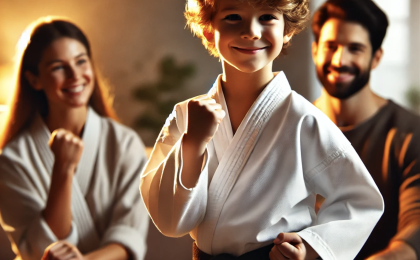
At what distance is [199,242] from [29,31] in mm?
1047

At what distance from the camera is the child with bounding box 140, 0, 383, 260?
75cm

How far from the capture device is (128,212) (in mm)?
1473

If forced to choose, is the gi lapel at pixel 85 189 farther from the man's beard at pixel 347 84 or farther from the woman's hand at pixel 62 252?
the man's beard at pixel 347 84

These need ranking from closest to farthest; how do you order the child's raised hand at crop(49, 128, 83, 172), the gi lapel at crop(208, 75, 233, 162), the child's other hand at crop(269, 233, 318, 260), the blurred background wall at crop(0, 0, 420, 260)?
the child's other hand at crop(269, 233, 318, 260) < the gi lapel at crop(208, 75, 233, 162) < the child's raised hand at crop(49, 128, 83, 172) < the blurred background wall at crop(0, 0, 420, 260)

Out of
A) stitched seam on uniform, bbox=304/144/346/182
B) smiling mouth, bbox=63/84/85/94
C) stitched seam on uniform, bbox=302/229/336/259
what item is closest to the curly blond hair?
stitched seam on uniform, bbox=304/144/346/182

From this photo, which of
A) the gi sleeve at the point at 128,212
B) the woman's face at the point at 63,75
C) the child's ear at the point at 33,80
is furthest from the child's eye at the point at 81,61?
the gi sleeve at the point at 128,212

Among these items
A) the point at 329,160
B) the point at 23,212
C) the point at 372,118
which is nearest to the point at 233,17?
the point at 329,160

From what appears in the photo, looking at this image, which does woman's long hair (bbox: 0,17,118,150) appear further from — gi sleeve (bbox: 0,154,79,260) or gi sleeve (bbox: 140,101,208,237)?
gi sleeve (bbox: 140,101,208,237)

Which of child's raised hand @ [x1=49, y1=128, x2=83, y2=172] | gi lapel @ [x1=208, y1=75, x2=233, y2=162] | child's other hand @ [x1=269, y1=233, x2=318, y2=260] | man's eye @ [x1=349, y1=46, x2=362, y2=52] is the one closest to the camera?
child's other hand @ [x1=269, y1=233, x2=318, y2=260]

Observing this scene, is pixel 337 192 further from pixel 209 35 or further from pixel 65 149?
pixel 65 149

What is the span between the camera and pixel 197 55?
151 centimetres

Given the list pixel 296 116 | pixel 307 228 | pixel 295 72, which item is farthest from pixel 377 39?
pixel 307 228

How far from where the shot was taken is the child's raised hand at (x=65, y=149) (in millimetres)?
1399

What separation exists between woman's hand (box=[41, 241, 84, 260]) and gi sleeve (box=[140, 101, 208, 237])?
25.4 inches
